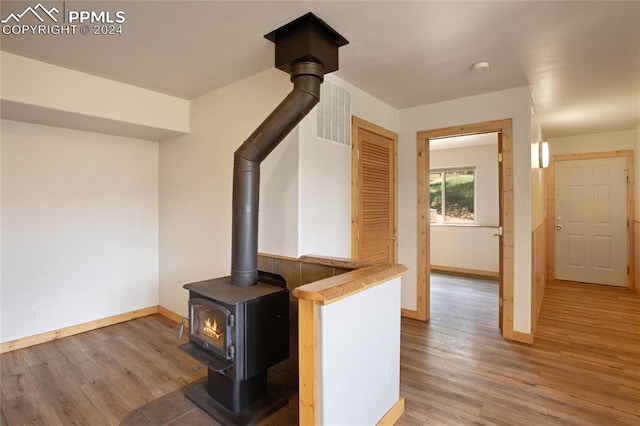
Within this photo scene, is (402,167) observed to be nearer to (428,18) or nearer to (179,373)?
(428,18)

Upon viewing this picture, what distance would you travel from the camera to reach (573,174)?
542cm

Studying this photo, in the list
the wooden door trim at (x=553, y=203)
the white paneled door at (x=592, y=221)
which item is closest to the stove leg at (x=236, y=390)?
the wooden door trim at (x=553, y=203)

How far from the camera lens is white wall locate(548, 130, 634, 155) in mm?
4996

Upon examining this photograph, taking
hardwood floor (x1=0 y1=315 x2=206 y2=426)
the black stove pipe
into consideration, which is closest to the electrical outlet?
hardwood floor (x1=0 y1=315 x2=206 y2=426)

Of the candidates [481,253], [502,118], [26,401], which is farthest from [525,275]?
[26,401]

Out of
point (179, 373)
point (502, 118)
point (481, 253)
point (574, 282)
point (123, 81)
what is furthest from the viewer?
point (481, 253)

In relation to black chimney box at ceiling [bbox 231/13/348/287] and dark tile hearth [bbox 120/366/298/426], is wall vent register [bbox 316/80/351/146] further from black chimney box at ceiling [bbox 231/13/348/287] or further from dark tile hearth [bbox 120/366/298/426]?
dark tile hearth [bbox 120/366/298/426]

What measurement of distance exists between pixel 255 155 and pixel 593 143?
5841mm

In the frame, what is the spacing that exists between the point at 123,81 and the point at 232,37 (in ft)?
4.87

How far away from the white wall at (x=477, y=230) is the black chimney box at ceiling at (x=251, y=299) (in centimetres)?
499

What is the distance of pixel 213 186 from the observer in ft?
10.4

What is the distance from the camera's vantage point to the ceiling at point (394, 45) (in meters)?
1.86

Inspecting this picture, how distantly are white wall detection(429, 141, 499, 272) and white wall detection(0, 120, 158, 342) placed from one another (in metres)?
5.21

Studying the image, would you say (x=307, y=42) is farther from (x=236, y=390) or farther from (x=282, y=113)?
(x=236, y=390)
